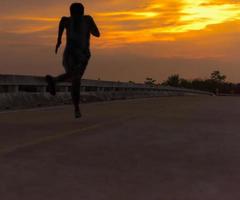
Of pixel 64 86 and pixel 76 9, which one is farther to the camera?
pixel 64 86

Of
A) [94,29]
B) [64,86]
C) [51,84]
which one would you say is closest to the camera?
[94,29]

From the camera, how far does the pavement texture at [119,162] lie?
5238mm

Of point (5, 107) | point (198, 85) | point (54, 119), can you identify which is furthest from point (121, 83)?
point (198, 85)

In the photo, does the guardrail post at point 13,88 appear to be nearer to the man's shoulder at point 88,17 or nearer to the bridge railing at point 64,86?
the bridge railing at point 64,86

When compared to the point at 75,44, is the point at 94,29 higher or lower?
higher

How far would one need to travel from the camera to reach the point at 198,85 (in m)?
136

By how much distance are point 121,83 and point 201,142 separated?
2331cm

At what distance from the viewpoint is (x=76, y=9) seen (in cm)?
1227

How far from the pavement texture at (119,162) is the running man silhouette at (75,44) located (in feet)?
7.09

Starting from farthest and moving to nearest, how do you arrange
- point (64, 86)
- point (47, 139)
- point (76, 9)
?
1. point (64, 86)
2. point (76, 9)
3. point (47, 139)

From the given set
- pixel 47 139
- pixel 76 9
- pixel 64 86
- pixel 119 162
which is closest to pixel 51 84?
pixel 76 9

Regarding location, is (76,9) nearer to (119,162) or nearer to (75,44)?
(75,44)

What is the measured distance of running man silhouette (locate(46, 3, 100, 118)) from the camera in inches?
490

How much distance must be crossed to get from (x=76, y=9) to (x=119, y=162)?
6045mm
